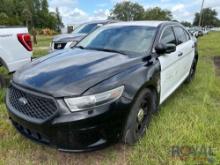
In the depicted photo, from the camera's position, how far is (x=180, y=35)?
4883 mm

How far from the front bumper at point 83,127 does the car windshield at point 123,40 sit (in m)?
1.19

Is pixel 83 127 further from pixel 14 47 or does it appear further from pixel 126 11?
pixel 126 11

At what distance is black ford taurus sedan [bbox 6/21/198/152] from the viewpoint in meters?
2.29

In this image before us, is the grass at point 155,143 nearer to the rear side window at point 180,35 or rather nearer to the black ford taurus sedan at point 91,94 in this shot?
the black ford taurus sedan at point 91,94

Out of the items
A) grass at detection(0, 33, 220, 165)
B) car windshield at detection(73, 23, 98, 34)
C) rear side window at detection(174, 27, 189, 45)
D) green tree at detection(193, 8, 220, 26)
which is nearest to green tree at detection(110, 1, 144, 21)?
green tree at detection(193, 8, 220, 26)

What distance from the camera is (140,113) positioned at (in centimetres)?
294

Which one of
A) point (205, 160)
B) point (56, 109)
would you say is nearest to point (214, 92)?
point (205, 160)

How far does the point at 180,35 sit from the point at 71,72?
10.1 ft

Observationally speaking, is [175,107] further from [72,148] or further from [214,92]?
[72,148]

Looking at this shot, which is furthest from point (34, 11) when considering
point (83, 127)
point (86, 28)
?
point (83, 127)

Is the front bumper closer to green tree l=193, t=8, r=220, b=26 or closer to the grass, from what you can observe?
the grass

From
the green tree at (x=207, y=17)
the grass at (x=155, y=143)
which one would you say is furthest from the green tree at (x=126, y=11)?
the grass at (x=155, y=143)

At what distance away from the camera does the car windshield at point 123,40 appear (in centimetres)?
345

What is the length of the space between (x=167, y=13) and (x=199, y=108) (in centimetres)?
7153
